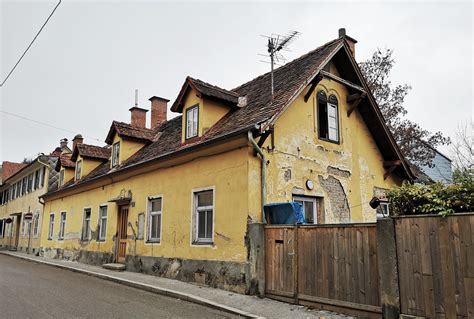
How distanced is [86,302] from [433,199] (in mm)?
7473

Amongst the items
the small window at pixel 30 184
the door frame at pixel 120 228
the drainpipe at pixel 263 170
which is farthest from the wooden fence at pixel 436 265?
the small window at pixel 30 184

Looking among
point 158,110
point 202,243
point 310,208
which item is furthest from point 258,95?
point 158,110

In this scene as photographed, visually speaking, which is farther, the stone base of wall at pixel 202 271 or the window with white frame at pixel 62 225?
the window with white frame at pixel 62 225

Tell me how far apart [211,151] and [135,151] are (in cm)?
729

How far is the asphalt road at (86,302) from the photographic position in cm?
749

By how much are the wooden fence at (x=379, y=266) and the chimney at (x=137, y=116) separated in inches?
566

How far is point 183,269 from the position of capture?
11.4 m

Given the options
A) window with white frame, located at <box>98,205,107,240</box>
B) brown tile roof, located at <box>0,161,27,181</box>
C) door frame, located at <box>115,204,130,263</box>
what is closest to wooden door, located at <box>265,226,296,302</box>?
door frame, located at <box>115,204,130,263</box>

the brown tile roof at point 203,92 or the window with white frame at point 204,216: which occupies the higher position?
the brown tile roof at point 203,92

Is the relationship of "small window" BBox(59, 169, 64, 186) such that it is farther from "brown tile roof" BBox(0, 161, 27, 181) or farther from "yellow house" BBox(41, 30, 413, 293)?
"brown tile roof" BBox(0, 161, 27, 181)

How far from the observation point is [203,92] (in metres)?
11.9

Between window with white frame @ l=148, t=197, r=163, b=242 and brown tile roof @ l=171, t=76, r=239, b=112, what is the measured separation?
333 cm

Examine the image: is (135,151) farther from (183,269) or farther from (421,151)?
(421,151)

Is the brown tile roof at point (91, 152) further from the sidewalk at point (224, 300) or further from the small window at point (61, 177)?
the sidewalk at point (224, 300)
